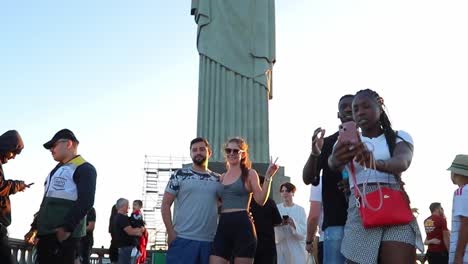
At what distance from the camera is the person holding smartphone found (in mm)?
7215

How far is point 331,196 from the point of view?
418cm

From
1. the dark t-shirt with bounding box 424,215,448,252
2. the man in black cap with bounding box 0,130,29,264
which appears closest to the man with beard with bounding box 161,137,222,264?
the man in black cap with bounding box 0,130,29,264

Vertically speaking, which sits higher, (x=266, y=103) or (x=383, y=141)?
(x=266, y=103)

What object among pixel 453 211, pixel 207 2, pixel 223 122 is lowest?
pixel 453 211

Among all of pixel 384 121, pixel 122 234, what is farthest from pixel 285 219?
pixel 384 121

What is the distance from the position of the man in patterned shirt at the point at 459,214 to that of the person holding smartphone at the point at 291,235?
2.73 m

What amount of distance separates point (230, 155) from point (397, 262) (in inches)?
105

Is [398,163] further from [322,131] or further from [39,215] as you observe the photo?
[39,215]

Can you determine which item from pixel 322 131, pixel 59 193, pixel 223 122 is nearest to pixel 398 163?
pixel 322 131

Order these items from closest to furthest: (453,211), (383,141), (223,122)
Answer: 1. (383,141)
2. (453,211)
3. (223,122)

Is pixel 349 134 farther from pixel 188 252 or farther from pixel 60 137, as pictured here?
pixel 60 137

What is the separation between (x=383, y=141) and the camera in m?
3.27

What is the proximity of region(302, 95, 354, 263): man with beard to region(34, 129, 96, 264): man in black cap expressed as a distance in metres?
1.92

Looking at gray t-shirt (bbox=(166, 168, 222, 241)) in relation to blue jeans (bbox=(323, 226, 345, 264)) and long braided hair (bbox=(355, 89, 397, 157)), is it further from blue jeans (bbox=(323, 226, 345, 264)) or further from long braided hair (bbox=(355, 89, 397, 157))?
long braided hair (bbox=(355, 89, 397, 157))
